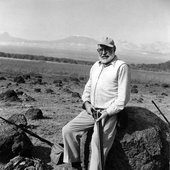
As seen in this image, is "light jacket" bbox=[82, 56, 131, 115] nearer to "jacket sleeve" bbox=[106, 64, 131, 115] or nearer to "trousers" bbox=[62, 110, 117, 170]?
"jacket sleeve" bbox=[106, 64, 131, 115]

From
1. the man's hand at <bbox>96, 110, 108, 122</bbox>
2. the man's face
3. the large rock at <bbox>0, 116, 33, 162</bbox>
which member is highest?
the man's face

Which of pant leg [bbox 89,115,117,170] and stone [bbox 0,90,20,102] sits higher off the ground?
pant leg [bbox 89,115,117,170]

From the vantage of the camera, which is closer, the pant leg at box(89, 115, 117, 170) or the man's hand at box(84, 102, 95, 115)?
the pant leg at box(89, 115, 117, 170)

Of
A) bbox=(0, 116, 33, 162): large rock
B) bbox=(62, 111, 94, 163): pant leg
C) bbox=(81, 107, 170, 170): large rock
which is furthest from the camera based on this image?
bbox=(0, 116, 33, 162): large rock

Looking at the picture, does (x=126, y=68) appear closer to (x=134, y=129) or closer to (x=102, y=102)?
(x=102, y=102)

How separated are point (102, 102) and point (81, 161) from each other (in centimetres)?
136

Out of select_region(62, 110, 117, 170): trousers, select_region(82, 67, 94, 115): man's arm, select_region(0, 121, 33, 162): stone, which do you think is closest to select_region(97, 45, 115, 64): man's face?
select_region(82, 67, 94, 115): man's arm

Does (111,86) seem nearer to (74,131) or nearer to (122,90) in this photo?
(122,90)

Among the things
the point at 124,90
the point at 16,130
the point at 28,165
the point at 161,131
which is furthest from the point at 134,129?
the point at 16,130

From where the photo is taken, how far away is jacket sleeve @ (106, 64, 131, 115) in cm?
544

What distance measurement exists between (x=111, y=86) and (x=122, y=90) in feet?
0.77

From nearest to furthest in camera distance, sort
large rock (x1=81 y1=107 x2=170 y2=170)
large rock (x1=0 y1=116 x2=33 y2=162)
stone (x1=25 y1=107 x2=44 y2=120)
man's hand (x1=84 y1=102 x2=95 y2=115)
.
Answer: man's hand (x1=84 y1=102 x2=95 y2=115) → large rock (x1=81 y1=107 x2=170 y2=170) → large rock (x1=0 y1=116 x2=33 y2=162) → stone (x1=25 y1=107 x2=44 y2=120)

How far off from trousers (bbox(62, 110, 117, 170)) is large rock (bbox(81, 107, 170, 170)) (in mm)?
480

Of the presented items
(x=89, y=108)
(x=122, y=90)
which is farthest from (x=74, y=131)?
(x=122, y=90)
